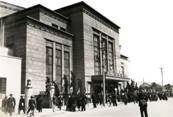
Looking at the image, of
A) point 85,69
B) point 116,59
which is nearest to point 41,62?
point 85,69

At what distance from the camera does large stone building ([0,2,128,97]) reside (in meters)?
30.0

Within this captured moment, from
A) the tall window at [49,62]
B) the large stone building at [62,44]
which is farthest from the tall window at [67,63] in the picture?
the tall window at [49,62]

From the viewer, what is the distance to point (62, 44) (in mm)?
36438

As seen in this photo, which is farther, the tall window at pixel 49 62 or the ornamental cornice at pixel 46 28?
the tall window at pixel 49 62

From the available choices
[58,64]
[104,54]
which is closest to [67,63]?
[58,64]

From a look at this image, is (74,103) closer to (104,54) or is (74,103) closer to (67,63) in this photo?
(67,63)

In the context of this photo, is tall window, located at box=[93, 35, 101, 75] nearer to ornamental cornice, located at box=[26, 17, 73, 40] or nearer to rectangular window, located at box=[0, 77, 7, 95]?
ornamental cornice, located at box=[26, 17, 73, 40]

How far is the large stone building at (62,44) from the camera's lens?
3005cm

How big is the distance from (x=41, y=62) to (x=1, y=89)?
25.5 ft

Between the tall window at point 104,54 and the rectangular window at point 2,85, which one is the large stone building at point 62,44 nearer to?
the tall window at point 104,54

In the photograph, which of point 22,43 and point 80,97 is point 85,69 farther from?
point 80,97

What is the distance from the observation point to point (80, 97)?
24.3m

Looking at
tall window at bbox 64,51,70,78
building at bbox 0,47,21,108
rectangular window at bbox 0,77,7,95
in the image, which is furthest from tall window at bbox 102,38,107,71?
rectangular window at bbox 0,77,7,95

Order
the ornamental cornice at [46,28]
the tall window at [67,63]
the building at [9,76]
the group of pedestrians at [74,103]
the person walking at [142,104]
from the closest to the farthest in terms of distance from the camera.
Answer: the person walking at [142,104]
the group of pedestrians at [74,103]
the building at [9,76]
the ornamental cornice at [46,28]
the tall window at [67,63]
